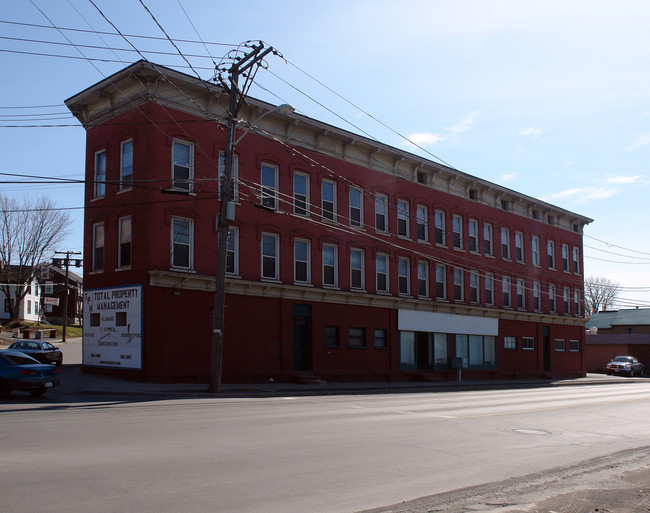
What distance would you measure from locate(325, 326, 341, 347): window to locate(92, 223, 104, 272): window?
10.9 m

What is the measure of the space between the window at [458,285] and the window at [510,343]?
5.69 m

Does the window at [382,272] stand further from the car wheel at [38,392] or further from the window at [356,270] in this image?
the car wheel at [38,392]

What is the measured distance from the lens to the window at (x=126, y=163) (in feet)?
86.7

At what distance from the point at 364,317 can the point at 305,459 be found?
24650mm

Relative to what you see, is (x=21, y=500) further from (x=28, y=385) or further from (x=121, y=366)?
(x=121, y=366)

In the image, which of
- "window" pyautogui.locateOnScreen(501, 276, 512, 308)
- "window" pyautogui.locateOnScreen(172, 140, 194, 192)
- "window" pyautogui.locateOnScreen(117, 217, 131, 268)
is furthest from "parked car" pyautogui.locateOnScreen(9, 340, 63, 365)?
"window" pyautogui.locateOnScreen(501, 276, 512, 308)

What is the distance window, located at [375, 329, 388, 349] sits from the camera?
34.7m

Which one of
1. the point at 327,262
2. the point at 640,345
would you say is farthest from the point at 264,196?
the point at 640,345

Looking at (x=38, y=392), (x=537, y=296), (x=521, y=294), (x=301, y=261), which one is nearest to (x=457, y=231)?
(x=521, y=294)

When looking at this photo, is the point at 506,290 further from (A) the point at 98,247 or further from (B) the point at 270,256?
(A) the point at 98,247

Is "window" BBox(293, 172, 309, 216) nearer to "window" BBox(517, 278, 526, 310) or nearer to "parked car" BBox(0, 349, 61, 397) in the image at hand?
"parked car" BBox(0, 349, 61, 397)

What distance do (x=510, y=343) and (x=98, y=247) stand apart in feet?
94.6

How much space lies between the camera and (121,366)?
25.8 m

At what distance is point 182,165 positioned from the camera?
26734 millimetres
